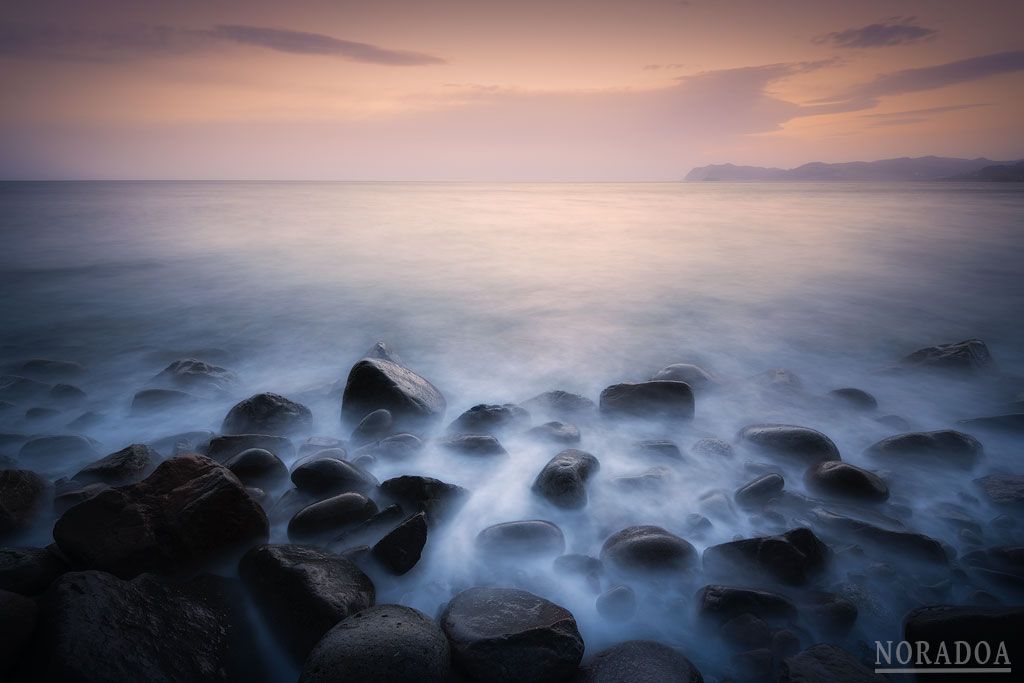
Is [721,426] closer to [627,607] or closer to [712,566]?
[712,566]

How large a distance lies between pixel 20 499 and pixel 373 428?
6.79 feet

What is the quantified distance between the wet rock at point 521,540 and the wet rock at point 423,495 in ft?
1.03

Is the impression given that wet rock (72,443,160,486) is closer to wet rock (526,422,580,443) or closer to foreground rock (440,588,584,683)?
foreground rock (440,588,584,683)

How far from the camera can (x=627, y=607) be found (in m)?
2.43

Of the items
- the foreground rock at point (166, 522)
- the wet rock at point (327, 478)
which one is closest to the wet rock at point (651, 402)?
the wet rock at point (327, 478)

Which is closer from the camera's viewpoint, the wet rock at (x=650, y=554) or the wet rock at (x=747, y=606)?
the wet rock at (x=747, y=606)

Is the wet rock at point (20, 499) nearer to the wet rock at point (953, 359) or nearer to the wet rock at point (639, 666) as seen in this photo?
the wet rock at point (639, 666)

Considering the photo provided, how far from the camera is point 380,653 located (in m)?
1.81

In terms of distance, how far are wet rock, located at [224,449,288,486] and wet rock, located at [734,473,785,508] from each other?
3002 mm

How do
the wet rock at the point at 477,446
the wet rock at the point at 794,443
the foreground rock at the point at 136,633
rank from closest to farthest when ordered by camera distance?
the foreground rock at the point at 136,633, the wet rock at the point at 794,443, the wet rock at the point at 477,446

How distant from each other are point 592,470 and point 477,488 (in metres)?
0.82

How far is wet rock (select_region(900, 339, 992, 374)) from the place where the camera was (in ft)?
17.1

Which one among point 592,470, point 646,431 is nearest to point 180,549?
point 592,470

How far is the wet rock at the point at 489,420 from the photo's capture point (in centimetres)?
421
